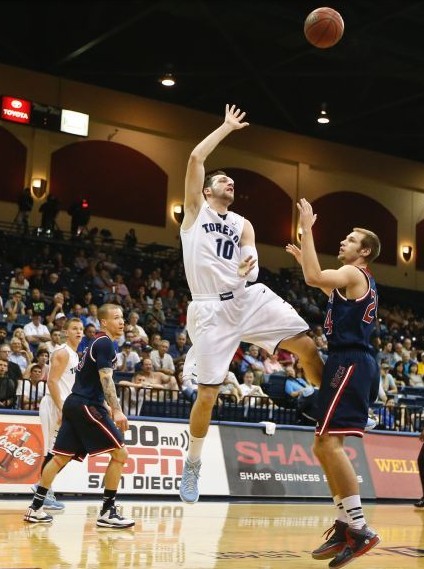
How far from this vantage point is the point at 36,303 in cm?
1697

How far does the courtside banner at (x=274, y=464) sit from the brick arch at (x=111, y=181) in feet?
48.0

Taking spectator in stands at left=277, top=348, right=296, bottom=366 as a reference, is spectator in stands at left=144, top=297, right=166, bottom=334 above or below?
above

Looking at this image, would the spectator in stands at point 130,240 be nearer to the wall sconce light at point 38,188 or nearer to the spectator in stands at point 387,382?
the wall sconce light at point 38,188

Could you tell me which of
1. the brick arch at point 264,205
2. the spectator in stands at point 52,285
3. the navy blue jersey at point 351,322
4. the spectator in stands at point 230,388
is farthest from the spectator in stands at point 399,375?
the navy blue jersey at point 351,322

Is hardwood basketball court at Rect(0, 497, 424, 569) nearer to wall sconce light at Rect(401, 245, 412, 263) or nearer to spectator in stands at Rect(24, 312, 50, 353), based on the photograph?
spectator in stands at Rect(24, 312, 50, 353)

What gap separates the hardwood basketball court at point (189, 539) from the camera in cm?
595

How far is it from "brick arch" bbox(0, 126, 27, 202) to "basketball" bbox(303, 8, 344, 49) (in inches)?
692

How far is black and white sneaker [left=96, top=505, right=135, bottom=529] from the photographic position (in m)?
7.71

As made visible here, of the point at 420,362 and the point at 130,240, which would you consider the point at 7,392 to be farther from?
the point at 130,240

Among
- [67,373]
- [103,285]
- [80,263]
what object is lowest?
[67,373]

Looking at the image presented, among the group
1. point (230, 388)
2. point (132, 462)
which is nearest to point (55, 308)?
point (230, 388)

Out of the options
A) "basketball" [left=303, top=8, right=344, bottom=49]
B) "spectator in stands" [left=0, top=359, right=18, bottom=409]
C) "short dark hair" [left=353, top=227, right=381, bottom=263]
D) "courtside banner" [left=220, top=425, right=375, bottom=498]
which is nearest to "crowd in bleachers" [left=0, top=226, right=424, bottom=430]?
"spectator in stands" [left=0, top=359, right=18, bottom=409]

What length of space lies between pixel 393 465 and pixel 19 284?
9.01 metres

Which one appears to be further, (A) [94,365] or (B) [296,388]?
(B) [296,388]
